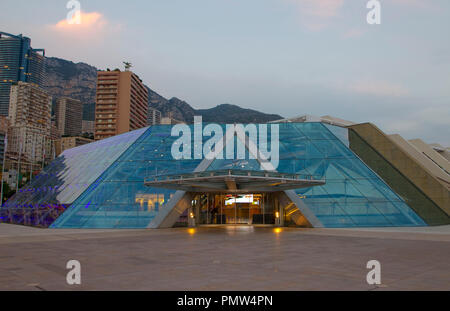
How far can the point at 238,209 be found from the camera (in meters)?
42.2

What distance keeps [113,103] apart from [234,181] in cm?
15122

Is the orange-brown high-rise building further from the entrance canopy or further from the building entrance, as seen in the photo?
the entrance canopy

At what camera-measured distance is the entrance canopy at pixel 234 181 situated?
26.3 metres

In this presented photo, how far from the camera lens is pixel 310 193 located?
3634 centimetres

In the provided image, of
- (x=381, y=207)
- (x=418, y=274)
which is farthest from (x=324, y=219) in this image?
(x=418, y=274)

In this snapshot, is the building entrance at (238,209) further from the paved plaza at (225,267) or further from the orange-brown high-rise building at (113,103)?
the orange-brown high-rise building at (113,103)

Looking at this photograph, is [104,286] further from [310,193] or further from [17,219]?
[17,219]

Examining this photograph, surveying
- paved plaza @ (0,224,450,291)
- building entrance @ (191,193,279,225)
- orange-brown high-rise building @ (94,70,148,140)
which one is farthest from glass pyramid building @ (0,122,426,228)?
orange-brown high-rise building @ (94,70,148,140)

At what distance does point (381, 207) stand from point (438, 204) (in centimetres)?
802

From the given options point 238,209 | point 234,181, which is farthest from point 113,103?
point 234,181

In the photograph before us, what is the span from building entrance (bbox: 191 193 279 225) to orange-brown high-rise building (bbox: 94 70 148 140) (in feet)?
428

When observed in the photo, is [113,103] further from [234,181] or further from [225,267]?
[225,267]

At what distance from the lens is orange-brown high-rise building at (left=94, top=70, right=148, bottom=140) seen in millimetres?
165000
